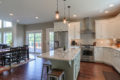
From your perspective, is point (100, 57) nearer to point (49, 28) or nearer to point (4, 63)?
point (49, 28)

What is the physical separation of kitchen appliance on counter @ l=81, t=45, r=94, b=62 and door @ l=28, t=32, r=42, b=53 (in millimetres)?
4300

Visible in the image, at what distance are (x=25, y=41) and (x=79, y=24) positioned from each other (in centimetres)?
591

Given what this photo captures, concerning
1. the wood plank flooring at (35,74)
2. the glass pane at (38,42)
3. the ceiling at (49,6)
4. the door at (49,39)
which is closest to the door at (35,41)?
the glass pane at (38,42)

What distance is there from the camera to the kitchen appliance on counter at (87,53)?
4801 millimetres

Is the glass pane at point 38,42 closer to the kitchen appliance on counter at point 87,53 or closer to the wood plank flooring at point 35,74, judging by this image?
the wood plank flooring at point 35,74

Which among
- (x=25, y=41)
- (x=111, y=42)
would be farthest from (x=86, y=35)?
(x=25, y=41)

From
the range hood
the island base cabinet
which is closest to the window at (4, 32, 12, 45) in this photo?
the range hood

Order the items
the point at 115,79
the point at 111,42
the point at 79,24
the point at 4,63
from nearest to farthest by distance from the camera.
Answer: the point at 115,79 < the point at 4,63 < the point at 111,42 < the point at 79,24

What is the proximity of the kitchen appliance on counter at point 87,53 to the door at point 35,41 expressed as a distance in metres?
4.30

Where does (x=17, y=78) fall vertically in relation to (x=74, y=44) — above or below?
below

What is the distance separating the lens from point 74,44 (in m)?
5.57

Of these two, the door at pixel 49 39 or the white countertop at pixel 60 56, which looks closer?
the white countertop at pixel 60 56

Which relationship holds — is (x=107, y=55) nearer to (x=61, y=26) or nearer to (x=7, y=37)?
(x=61, y=26)

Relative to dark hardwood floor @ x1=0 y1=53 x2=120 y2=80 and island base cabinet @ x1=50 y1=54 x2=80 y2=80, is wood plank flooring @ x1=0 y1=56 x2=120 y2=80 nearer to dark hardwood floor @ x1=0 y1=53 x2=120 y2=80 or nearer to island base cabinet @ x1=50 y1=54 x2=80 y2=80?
dark hardwood floor @ x1=0 y1=53 x2=120 y2=80
